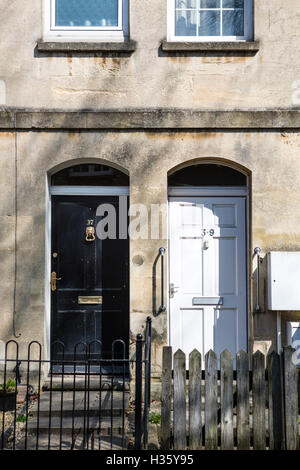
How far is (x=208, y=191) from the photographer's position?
23.1 feet

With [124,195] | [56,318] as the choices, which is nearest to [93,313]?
[56,318]

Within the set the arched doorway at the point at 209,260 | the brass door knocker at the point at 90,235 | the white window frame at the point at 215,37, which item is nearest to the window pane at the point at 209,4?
the white window frame at the point at 215,37

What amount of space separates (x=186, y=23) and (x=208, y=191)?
2.18 meters

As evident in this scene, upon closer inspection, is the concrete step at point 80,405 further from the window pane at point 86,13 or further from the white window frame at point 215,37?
the window pane at point 86,13

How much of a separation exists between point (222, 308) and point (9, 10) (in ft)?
15.2

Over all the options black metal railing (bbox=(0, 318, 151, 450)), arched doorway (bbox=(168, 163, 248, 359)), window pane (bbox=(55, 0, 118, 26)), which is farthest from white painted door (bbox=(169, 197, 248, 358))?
window pane (bbox=(55, 0, 118, 26))

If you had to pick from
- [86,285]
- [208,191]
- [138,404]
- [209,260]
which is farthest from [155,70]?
[138,404]

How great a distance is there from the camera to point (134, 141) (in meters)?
6.76

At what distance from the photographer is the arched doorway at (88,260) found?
274 inches

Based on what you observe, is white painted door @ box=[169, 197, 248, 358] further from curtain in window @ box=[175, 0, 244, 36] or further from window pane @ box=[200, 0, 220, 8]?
window pane @ box=[200, 0, 220, 8]

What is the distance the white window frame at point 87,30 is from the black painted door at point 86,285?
7.05ft

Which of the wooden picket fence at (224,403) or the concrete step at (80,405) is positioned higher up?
the wooden picket fence at (224,403)

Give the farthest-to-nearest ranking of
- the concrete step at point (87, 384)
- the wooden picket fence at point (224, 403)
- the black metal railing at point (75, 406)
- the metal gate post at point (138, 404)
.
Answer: the concrete step at point (87, 384) → the black metal railing at point (75, 406) → the wooden picket fence at point (224, 403) → the metal gate post at point (138, 404)

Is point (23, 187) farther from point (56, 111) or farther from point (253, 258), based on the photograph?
point (253, 258)
